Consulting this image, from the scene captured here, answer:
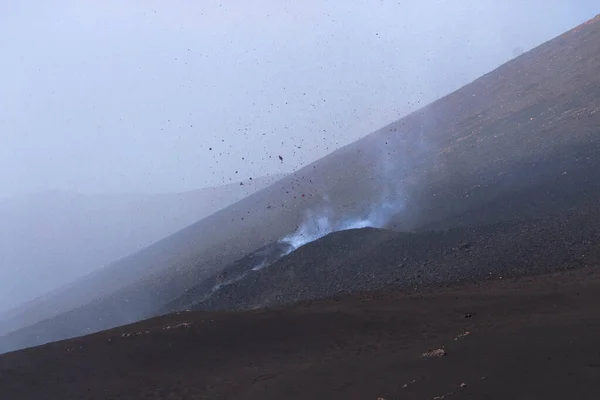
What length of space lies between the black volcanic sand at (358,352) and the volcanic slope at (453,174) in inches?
429

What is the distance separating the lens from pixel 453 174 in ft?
112

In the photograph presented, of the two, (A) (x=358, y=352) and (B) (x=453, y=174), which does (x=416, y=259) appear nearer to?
(A) (x=358, y=352)

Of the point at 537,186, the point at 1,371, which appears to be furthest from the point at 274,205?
the point at 1,371

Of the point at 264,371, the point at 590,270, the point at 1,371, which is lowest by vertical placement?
the point at 590,270

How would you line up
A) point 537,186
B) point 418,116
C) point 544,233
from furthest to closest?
point 418,116, point 537,186, point 544,233

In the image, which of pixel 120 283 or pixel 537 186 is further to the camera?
pixel 120 283

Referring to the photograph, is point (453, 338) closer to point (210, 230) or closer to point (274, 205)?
point (274, 205)

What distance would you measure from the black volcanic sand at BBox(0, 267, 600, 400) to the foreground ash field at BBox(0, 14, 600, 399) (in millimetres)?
54

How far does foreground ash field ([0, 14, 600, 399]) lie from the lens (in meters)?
12.2

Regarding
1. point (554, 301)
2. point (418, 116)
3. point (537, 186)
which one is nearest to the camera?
point (554, 301)

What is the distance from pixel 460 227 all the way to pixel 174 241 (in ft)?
139

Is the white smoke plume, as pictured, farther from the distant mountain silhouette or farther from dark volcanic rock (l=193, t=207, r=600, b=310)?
the distant mountain silhouette

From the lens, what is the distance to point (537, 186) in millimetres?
27438

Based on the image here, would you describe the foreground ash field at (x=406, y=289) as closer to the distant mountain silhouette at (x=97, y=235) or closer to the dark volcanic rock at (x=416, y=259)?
the dark volcanic rock at (x=416, y=259)
